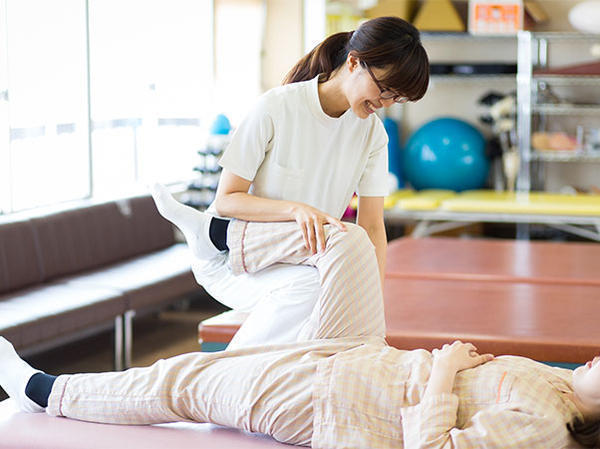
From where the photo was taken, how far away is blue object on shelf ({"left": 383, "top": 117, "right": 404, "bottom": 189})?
262 inches

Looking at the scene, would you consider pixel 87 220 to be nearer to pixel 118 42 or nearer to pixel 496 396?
pixel 118 42

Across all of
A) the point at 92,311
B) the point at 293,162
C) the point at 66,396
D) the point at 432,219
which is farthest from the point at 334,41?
the point at 432,219

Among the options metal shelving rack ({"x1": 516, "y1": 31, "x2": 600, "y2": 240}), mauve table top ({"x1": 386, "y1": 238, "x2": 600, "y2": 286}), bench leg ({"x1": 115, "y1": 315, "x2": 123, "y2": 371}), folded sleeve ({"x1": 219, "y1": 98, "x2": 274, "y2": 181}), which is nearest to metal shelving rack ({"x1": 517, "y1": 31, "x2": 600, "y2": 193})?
metal shelving rack ({"x1": 516, "y1": 31, "x2": 600, "y2": 240})

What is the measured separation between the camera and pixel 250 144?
7.09 feet

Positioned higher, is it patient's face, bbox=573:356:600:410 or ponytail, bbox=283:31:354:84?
ponytail, bbox=283:31:354:84

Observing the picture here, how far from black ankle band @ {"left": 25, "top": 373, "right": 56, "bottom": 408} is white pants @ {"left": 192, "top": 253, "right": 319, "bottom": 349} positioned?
1.45 feet

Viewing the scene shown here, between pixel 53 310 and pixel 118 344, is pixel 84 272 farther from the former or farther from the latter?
pixel 53 310

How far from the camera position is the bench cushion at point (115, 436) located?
184 centimetres

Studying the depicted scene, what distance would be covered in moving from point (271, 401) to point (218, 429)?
168 millimetres

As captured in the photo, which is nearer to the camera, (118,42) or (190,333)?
(190,333)

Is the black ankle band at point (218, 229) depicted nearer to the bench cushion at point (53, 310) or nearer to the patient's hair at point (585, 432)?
the patient's hair at point (585, 432)

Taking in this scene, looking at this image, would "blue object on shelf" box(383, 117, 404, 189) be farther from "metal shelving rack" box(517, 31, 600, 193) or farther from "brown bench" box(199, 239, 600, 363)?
"brown bench" box(199, 239, 600, 363)

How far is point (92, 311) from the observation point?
135 inches

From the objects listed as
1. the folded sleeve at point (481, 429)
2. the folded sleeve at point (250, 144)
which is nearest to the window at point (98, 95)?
the folded sleeve at point (250, 144)
